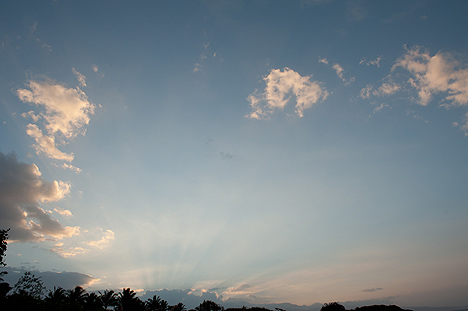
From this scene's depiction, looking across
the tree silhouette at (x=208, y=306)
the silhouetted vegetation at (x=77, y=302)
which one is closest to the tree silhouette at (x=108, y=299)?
the silhouetted vegetation at (x=77, y=302)

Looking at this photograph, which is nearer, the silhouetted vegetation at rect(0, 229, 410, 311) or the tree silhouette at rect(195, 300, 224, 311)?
the silhouetted vegetation at rect(0, 229, 410, 311)

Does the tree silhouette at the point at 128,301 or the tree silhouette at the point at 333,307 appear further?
the tree silhouette at the point at 128,301

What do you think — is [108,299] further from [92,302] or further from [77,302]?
[77,302]

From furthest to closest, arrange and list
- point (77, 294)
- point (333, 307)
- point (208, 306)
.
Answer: point (208, 306), point (77, 294), point (333, 307)

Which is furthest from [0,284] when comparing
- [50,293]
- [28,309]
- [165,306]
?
[165,306]

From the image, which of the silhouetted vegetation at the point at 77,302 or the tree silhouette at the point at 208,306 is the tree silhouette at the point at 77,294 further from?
the tree silhouette at the point at 208,306

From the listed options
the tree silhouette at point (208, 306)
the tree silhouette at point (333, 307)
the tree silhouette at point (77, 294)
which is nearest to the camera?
the tree silhouette at point (333, 307)

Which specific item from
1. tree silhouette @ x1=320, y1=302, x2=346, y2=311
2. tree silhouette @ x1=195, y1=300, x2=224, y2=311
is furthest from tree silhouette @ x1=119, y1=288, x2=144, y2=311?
tree silhouette @ x1=320, y1=302, x2=346, y2=311

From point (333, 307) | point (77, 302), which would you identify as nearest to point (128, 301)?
point (77, 302)

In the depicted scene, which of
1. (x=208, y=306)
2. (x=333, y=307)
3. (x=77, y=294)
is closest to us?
(x=333, y=307)

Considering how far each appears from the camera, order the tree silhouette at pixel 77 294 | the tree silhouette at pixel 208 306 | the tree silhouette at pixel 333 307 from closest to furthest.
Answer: the tree silhouette at pixel 333 307 → the tree silhouette at pixel 77 294 → the tree silhouette at pixel 208 306

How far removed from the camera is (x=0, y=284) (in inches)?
1505

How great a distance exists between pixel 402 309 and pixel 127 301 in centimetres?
5029

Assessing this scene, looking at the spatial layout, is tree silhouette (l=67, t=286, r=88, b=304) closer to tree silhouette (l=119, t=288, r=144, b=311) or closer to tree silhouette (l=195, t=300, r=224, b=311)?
tree silhouette (l=119, t=288, r=144, b=311)
